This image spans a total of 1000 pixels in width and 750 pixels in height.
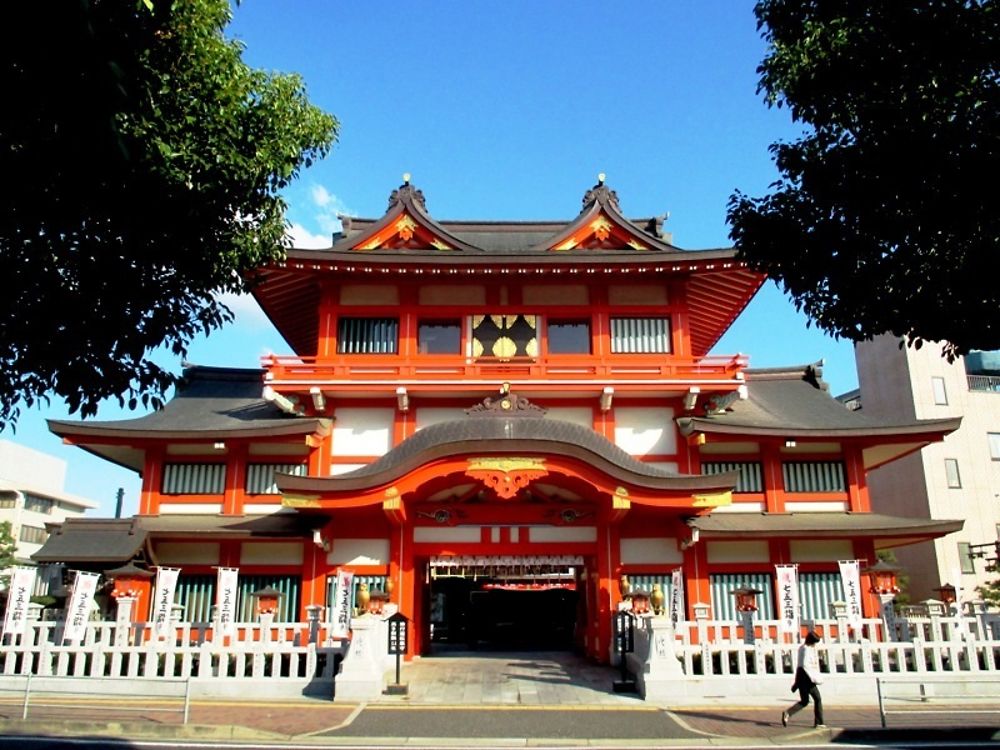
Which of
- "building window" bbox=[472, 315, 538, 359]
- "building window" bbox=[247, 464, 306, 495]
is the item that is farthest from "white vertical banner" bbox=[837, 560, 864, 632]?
"building window" bbox=[247, 464, 306, 495]

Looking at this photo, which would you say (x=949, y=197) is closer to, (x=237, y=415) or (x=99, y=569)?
(x=237, y=415)

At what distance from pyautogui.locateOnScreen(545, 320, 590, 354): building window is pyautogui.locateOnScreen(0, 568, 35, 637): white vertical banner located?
14.4 meters

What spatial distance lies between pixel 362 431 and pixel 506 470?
5.31m

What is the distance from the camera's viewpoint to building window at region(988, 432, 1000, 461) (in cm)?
3803

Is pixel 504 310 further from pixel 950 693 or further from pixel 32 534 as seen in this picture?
pixel 32 534

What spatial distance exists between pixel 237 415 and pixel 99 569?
5.46 meters

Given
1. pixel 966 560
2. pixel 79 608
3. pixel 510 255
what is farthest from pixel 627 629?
pixel 966 560

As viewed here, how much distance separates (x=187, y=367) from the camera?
25688 mm

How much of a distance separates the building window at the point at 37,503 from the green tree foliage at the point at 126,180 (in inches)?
2890

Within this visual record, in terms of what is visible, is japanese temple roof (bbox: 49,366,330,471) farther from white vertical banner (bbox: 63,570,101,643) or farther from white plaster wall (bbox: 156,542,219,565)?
white vertical banner (bbox: 63,570,101,643)

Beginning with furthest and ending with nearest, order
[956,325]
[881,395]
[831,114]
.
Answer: [881,395], [831,114], [956,325]

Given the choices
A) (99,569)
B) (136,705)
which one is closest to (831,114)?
(136,705)

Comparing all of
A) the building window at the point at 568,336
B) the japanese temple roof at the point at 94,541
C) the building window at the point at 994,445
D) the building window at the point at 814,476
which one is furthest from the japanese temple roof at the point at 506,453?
the building window at the point at 994,445

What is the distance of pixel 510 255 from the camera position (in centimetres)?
2214
